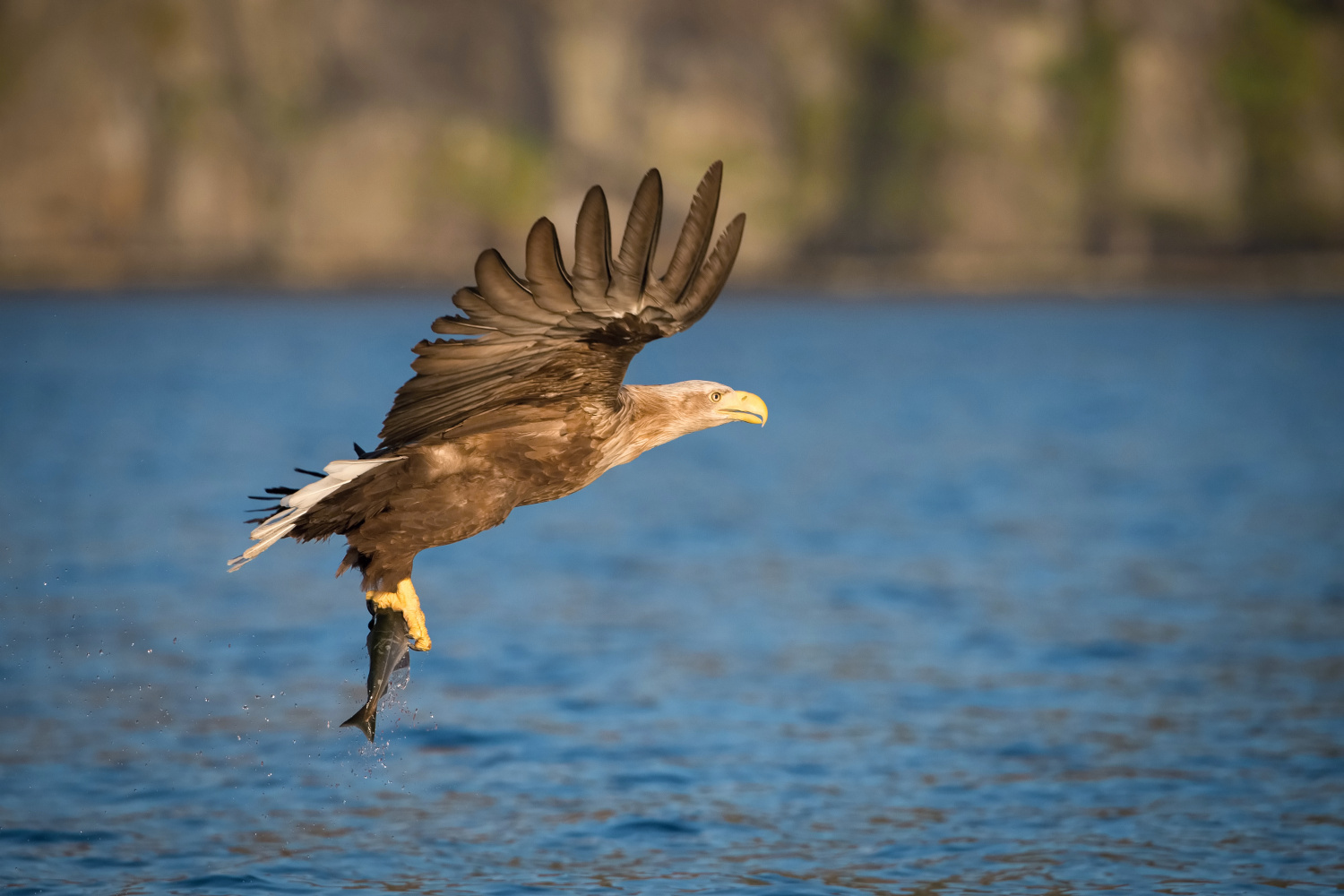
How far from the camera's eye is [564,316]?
587 cm

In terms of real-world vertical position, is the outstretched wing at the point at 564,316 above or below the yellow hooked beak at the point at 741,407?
above

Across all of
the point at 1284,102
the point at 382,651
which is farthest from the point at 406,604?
the point at 1284,102

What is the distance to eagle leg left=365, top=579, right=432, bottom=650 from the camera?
6512 millimetres

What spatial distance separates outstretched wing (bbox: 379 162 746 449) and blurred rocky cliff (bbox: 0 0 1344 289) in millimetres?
71873

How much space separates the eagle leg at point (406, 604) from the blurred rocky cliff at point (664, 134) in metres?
71.7

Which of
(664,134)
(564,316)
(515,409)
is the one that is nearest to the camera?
(564,316)

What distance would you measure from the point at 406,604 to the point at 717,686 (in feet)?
16.8

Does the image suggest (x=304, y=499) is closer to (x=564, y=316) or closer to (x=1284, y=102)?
(x=564, y=316)

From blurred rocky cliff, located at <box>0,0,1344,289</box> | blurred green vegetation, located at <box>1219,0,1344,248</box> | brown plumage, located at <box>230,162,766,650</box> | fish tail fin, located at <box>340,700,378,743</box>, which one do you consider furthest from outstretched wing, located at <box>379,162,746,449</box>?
blurred green vegetation, located at <box>1219,0,1344,248</box>

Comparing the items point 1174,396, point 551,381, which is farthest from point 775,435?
point 551,381

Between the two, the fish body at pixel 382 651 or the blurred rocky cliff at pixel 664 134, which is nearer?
the fish body at pixel 382 651

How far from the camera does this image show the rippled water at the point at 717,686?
8086 millimetres

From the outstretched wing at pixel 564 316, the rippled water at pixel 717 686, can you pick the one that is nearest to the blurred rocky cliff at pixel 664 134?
the rippled water at pixel 717 686

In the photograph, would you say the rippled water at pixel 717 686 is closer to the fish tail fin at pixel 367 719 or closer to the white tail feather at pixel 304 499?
the fish tail fin at pixel 367 719
